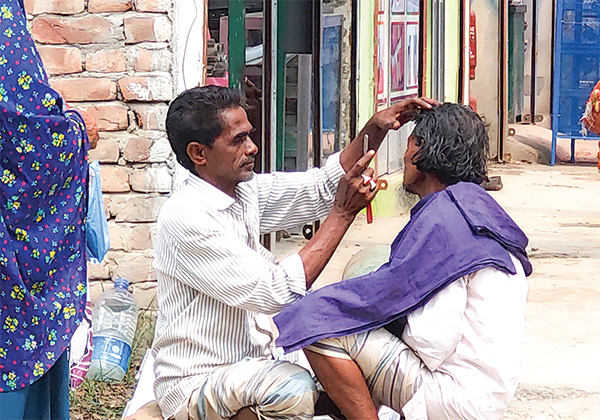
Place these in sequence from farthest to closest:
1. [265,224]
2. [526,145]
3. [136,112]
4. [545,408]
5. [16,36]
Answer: [526,145]
[136,112]
[545,408]
[265,224]
[16,36]

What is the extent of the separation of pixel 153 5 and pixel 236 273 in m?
2.06

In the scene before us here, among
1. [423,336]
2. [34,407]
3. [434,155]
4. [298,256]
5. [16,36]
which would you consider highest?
[16,36]

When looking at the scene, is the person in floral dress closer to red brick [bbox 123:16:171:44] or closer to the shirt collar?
the shirt collar

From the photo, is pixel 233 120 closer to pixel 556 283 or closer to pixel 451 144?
pixel 451 144

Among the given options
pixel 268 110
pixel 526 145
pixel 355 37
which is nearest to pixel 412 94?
pixel 355 37

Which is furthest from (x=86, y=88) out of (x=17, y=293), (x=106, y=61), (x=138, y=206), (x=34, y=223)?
(x=17, y=293)

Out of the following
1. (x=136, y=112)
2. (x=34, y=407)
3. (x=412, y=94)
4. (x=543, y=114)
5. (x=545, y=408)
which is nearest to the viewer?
(x=34, y=407)

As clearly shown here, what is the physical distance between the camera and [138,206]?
4.43 meters

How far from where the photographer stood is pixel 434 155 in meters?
2.72

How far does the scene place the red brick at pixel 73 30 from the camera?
14.4 feet

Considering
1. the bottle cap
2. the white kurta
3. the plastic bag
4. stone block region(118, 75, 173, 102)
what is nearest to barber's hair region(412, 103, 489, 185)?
the white kurta

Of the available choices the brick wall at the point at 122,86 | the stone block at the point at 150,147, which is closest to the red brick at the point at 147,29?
the brick wall at the point at 122,86

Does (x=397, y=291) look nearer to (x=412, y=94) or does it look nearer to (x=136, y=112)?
(x=136, y=112)

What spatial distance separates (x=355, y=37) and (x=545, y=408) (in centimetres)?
408
